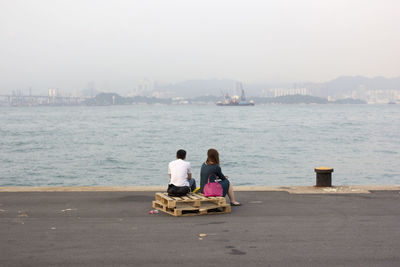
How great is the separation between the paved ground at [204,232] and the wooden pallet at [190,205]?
7.2 inches

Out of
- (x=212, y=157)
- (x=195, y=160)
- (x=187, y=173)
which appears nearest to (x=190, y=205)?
(x=187, y=173)

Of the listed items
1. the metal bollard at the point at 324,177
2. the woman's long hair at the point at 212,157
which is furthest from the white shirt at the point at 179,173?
the metal bollard at the point at 324,177

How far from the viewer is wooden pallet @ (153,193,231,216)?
8.66 m

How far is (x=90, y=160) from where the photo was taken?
38.8 meters

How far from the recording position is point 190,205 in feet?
29.3

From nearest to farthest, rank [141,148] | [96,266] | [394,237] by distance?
[96,266]
[394,237]
[141,148]

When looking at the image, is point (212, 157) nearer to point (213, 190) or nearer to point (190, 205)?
point (213, 190)

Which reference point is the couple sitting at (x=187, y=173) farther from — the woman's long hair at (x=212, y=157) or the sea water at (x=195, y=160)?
the sea water at (x=195, y=160)

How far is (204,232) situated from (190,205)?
1.53 metres

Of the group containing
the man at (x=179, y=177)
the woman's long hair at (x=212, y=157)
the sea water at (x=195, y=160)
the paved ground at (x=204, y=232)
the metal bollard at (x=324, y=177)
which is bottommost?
the sea water at (x=195, y=160)

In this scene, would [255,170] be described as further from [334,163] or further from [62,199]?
[62,199]

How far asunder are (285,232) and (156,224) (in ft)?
6.76

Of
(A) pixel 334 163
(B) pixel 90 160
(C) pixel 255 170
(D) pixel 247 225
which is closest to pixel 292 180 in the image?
(C) pixel 255 170

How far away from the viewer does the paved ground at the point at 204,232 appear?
607 cm
